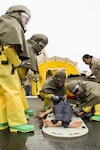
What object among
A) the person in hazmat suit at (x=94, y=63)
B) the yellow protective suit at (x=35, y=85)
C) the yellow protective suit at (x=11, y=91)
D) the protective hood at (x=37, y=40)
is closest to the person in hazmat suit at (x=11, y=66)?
the yellow protective suit at (x=11, y=91)

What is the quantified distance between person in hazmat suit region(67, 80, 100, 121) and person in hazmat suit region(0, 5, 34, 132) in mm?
1207

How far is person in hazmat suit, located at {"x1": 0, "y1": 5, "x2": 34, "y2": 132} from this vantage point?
124 inches

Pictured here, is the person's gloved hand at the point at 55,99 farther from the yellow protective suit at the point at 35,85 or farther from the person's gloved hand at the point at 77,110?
the yellow protective suit at the point at 35,85

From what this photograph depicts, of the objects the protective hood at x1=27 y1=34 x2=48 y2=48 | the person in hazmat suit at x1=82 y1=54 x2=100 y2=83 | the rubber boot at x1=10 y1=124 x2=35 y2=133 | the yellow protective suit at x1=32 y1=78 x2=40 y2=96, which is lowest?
the yellow protective suit at x1=32 y1=78 x2=40 y2=96

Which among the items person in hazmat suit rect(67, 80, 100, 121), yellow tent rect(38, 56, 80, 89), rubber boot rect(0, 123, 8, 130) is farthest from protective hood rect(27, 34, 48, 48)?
yellow tent rect(38, 56, 80, 89)

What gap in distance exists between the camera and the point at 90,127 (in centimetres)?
359

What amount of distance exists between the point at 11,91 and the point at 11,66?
335 millimetres

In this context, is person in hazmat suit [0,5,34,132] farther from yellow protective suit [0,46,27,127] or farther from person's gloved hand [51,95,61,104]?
person's gloved hand [51,95,61,104]

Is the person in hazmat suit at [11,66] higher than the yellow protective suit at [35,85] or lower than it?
higher

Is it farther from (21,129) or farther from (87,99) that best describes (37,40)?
(21,129)

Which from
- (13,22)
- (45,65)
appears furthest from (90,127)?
(45,65)

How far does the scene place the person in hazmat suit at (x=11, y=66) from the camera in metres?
3.14

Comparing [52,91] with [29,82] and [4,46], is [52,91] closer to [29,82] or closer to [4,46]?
[4,46]

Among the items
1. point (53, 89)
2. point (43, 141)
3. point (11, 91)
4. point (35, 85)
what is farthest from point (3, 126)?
point (35, 85)
